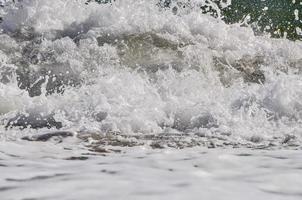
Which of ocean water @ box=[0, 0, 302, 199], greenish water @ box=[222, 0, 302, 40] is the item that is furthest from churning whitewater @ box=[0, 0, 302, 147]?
greenish water @ box=[222, 0, 302, 40]

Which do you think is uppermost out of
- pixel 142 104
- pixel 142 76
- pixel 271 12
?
pixel 271 12

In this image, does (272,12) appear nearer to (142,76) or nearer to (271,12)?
(271,12)

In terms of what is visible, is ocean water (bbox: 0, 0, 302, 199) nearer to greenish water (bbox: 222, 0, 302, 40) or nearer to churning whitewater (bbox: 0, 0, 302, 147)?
churning whitewater (bbox: 0, 0, 302, 147)

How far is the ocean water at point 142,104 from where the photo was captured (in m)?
1.87

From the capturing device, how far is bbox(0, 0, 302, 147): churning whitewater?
3.72 m

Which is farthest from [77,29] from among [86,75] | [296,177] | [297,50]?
[296,177]

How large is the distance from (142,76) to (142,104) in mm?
1149

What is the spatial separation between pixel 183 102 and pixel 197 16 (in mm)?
2747

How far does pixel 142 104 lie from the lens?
166 inches

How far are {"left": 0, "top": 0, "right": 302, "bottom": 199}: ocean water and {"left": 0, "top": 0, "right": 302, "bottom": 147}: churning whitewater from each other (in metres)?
0.02

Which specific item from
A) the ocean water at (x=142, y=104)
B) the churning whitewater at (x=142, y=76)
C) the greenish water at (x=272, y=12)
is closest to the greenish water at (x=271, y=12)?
the greenish water at (x=272, y=12)

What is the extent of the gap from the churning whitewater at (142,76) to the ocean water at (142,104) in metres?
0.02

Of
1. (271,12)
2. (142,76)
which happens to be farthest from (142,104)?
(271,12)

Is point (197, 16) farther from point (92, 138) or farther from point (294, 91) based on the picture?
point (92, 138)
